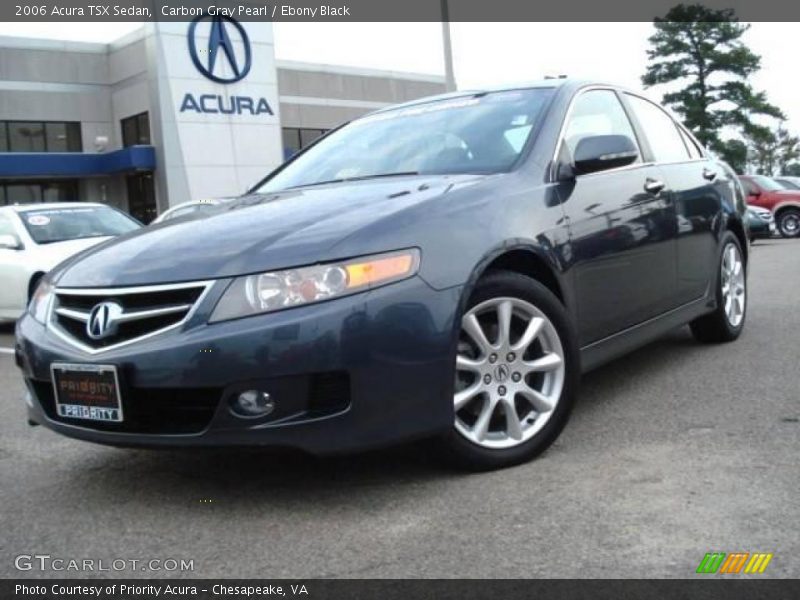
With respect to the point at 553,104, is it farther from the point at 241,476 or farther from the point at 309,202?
the point at 241,476

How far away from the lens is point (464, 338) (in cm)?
313

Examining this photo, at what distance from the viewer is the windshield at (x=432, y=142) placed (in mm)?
3785

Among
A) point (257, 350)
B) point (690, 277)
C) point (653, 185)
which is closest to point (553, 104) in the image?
point (653, 185)

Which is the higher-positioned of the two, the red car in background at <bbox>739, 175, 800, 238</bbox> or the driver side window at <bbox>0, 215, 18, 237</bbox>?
the driver side window at <bbox>0, 215, 18, 237</bbox>

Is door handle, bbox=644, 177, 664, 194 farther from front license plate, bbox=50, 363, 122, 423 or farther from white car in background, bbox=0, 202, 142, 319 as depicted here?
white car in background, bbox=0, 202, 142, 319

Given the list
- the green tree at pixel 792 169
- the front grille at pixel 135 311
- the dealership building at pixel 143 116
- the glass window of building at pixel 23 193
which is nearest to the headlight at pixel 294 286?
the front grille at pixel 135 311

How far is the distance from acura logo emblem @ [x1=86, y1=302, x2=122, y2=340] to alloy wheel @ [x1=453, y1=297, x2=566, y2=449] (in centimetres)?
118

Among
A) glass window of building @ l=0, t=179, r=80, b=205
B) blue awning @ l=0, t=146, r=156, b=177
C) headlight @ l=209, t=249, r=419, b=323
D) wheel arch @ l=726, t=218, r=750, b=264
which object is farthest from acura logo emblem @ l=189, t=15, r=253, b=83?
headlight @ l=209, t=249, r=419, b=323

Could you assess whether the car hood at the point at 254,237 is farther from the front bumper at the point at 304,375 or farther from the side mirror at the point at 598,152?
the side mirror at the point at 598,152

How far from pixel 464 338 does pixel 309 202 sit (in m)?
0.86

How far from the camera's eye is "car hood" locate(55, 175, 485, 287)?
9.39 feet

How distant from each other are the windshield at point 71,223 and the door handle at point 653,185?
5.96 meters

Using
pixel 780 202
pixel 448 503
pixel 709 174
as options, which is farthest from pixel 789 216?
pixel 448 503

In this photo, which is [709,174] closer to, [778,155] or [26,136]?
[26,136]
